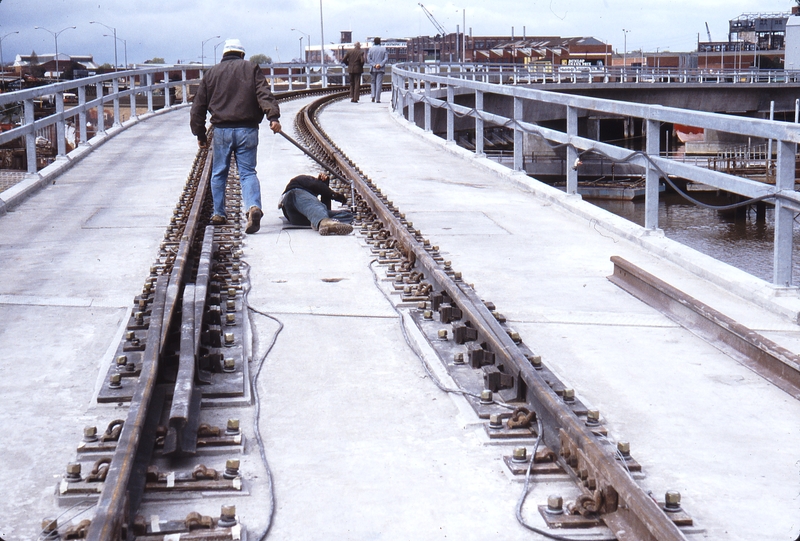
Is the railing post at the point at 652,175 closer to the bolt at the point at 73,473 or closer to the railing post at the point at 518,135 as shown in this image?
the railing post at the point at 518,135

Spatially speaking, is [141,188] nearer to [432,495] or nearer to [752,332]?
[752,332]

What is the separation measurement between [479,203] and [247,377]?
279 inches

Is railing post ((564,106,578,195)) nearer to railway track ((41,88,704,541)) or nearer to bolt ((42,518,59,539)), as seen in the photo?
railway track ((41,88,704,541))

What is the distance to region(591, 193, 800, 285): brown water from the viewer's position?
36656 mm

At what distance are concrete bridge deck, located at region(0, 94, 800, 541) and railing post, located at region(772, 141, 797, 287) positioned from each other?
0.82 ft

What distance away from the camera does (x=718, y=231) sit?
44125 millimetres

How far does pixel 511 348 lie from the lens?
510 centimetres

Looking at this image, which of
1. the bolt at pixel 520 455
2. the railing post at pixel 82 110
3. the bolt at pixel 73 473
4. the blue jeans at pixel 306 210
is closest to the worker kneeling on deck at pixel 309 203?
the blue jeans at pixel 306 210

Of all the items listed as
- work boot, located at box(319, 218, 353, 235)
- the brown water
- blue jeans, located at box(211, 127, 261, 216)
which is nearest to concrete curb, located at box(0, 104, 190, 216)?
blue jeans, located at box(211, 127, 261, 216)

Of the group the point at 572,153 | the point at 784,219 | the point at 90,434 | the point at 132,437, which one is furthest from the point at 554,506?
the point at 572,153

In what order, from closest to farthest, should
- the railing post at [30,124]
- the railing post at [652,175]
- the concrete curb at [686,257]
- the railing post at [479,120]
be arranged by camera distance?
1. the concrete curb at [686,257]
2. the railing post at [652,175]
3. the railing post at [30,124]
4. the railing post at [479,120]

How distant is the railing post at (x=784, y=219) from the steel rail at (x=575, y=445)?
6.51 feet

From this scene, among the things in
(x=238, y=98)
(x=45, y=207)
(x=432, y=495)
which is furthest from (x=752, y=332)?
(x=45, y=207)

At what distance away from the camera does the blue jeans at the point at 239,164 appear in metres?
10.1
